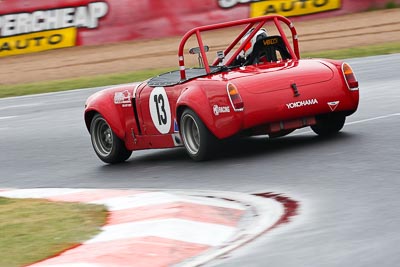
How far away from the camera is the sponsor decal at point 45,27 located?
3038 centimetres

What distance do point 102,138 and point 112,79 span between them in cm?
1174

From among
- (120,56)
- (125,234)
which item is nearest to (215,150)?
(125,234)

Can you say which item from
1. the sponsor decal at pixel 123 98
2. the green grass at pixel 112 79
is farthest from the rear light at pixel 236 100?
the green grass at pixel 112 79

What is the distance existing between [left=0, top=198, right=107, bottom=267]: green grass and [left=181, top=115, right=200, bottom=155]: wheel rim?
208 centimetres

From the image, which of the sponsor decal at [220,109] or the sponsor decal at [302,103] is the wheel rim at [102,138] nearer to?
the sponsor decal at [220,109]

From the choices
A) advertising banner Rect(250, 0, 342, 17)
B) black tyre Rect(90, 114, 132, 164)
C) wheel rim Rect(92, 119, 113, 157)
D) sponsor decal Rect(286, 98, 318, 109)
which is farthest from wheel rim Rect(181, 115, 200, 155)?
advertising banner Rect(250, 0, 342, 17)

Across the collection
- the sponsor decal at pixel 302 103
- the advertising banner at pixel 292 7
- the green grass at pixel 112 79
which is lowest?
the green grass at pixel 112 79

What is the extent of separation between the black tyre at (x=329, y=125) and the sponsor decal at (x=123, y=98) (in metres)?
1.94

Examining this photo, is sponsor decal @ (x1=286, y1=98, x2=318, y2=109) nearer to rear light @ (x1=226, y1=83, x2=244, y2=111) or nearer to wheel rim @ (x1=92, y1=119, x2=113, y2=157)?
rear light @ (x1=226, y1=83, x2=244, y2=111)

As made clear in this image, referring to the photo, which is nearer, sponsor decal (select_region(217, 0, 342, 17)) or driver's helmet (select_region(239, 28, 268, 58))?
driver's helmet (select_region(239, 28, 268, 58))

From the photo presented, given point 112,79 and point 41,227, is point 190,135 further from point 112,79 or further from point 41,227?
point 112,79

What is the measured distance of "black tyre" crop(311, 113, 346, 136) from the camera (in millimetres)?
11258

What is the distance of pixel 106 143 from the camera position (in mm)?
12211

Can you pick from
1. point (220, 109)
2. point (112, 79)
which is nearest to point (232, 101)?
point (220, 109)
